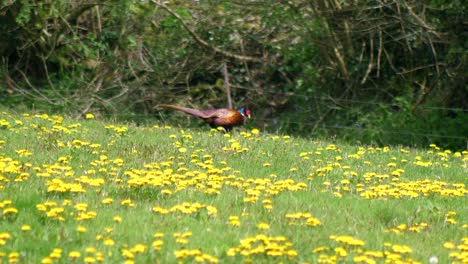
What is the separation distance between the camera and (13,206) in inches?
260

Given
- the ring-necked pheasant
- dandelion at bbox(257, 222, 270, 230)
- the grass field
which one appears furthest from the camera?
the ring-necked pheasant

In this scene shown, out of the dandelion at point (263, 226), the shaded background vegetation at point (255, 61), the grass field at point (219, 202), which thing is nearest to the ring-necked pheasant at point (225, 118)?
the grass field at point (219, 202)

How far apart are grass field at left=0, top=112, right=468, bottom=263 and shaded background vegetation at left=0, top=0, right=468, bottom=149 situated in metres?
5.35

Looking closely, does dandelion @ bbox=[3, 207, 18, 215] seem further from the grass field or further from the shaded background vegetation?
the shaded background vegetation

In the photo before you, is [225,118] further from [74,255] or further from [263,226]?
[74,255]

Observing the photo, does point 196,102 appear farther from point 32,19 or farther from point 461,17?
point 461,17

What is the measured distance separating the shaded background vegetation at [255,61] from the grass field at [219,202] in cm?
535

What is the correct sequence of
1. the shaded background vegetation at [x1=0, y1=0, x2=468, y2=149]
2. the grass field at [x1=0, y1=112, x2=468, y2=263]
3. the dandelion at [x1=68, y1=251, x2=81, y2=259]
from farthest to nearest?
the shaded background vegetation at [x1=0, y1=0, x2=468, y2=149]
the grass field at [x1=0, y1=112, x2=468, y2=263]
the dandelion at [x1=68, y1=251, x2=81, y2=259]

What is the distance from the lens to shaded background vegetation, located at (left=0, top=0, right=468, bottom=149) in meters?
15.9

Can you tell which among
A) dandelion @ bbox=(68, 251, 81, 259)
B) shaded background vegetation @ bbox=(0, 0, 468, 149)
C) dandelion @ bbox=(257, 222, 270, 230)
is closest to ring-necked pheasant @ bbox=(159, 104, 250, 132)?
shaded background vegetation @ bbox=(0, 0, 468, 149)

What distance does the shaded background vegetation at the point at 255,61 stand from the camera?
1590 cm

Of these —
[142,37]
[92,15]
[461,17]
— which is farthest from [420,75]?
[92,15]

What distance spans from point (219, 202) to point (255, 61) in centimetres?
1120

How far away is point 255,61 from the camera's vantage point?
59.5ft
